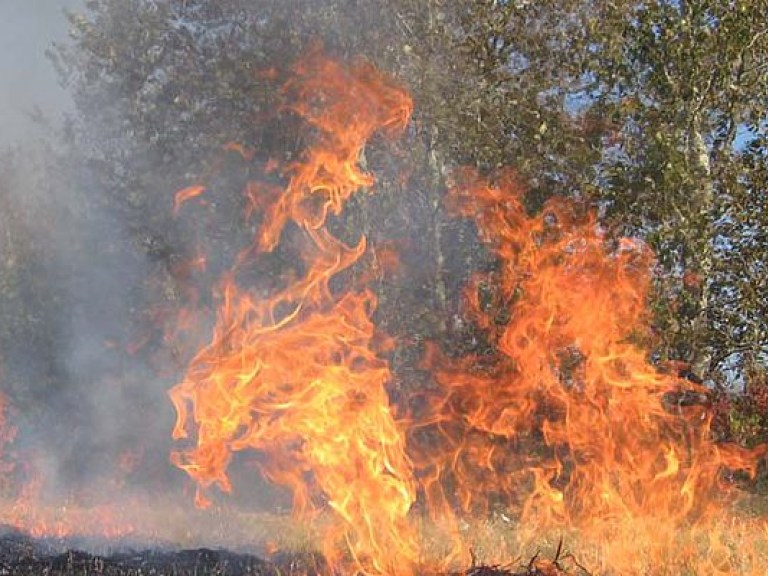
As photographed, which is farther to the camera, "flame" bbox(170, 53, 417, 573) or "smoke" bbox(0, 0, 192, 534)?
"smoke" bbox(0, 0, 192, 534)

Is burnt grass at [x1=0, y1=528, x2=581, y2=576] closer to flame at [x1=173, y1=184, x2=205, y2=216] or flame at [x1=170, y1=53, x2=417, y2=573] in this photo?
flame at [x1=170, y1=53, x2=417, y2=573]

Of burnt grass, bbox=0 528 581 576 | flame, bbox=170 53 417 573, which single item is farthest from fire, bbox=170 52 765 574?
burnt grass, bbox=0 528 581 576

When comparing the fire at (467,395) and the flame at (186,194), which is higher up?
the flame at (186,194)

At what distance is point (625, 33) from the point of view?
42.8 ft

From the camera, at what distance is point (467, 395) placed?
42.5ft

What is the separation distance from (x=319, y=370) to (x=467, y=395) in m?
4.27

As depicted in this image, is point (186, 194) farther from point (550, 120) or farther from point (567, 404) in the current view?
point (567, 404)

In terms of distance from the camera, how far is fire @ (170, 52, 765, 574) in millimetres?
8578

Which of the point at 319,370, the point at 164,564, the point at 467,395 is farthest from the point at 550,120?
the point at 164,564

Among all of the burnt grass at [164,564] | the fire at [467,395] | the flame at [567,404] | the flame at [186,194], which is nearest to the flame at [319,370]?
the fire at [467,395]

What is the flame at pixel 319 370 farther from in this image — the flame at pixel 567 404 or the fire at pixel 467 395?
the flame at pixel 567 404

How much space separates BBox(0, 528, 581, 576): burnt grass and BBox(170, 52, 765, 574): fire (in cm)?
41

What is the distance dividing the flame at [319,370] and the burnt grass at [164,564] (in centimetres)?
48

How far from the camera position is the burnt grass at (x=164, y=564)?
24.6 ft
